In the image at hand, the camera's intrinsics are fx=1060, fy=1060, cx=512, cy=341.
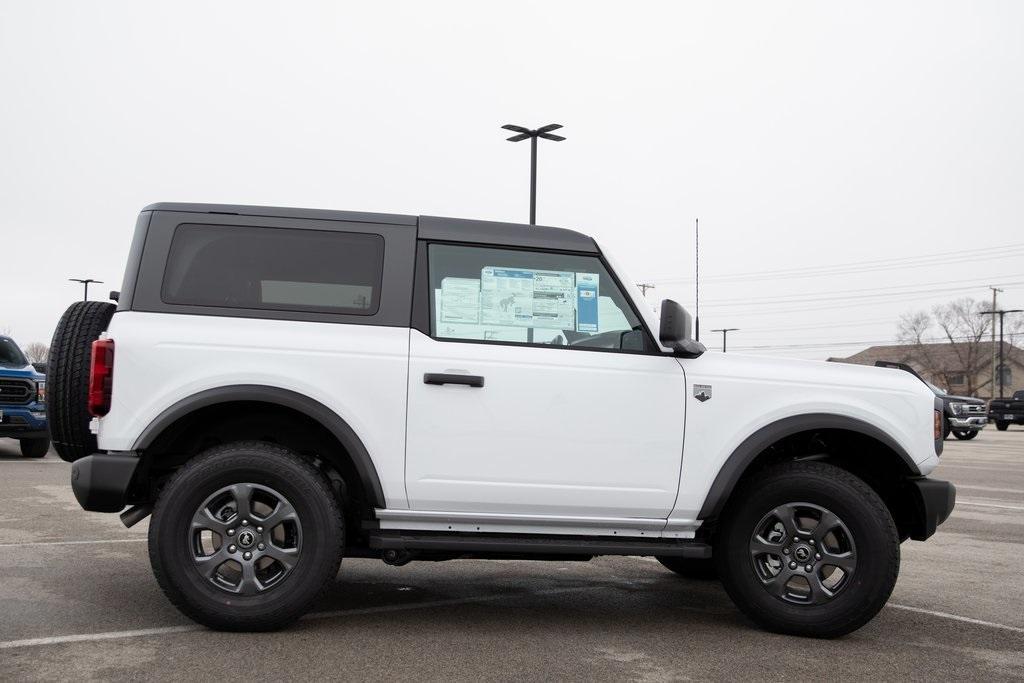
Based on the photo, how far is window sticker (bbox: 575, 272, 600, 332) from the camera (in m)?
5.26

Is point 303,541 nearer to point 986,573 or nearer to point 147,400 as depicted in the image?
point 147,400

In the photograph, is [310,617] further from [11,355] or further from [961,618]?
[11,355]

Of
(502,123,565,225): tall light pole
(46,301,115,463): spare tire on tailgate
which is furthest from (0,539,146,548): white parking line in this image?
(502,123,565,225): tall light pole

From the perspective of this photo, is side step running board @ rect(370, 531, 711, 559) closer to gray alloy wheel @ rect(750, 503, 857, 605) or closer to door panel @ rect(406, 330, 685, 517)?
door panel @ rect(406, 330, 685, 517)

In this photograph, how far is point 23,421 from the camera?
15328 millimetres

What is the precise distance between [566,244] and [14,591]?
11.4ft

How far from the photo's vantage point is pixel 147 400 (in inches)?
194

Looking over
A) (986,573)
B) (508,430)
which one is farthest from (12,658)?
(986,573)

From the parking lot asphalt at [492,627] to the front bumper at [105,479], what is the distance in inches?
23.5

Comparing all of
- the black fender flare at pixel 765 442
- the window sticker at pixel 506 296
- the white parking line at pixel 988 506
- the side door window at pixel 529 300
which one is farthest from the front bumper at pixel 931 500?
the white parking line at pixel 988 506

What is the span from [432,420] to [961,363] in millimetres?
98836

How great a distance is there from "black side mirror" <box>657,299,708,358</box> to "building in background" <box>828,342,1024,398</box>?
9143 cm

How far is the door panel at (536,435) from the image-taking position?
501cm

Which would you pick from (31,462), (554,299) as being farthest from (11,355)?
(554,299)
